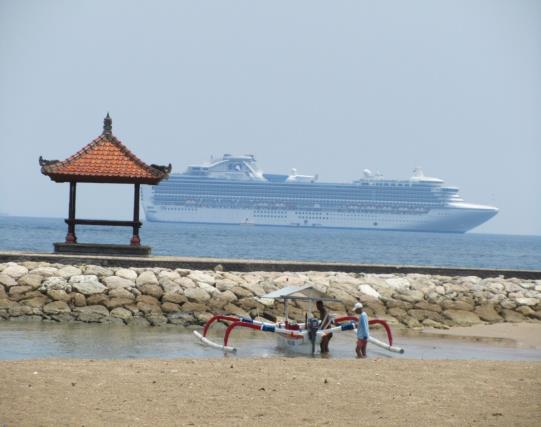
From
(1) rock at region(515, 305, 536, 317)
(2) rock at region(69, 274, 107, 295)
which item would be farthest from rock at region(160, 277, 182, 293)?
(1) rock at region(515, 305, 536, 317)

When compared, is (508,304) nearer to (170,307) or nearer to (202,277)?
(202,277)

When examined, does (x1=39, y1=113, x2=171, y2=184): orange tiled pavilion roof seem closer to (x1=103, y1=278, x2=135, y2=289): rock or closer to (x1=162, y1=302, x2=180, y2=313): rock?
(x1=103, y1=278, x2=135, y2=289): rock

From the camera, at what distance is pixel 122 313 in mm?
20031

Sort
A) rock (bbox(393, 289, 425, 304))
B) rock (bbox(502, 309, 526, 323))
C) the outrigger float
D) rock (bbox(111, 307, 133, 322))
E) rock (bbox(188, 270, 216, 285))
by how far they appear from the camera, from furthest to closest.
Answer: rock (bbox(393, 289, 425, 304)) < rock (bbox(502, 309, 526, 323)) < rock (bbox(188, 270, 216, 285)) < rock (bbox(111, 307, 133, 322)) < the outrigger float

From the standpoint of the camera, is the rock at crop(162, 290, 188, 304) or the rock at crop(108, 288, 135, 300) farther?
the rock at crop(162, 290, 188, 304)

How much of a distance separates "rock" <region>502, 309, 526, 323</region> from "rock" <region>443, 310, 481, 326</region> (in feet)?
2.08

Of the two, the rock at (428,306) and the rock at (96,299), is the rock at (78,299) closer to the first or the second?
Result: the rock at (96,299)

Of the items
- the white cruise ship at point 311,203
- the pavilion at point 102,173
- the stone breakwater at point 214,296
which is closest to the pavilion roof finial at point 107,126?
the pavilion at point 102,173

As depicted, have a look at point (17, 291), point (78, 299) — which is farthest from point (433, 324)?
point (17, 291)

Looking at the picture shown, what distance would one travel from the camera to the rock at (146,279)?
20984mm

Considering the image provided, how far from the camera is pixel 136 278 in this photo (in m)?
21.2

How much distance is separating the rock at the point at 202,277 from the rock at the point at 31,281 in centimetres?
306

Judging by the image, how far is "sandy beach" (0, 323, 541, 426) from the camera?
372 inches

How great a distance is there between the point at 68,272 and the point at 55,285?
0.66 meters
